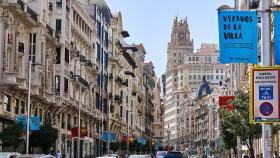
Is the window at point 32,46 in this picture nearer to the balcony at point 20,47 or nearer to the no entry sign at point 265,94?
the balcony at point 20,47

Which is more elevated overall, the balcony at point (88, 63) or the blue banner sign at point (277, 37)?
the balcony at point (88, 63)

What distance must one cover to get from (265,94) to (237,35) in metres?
1.56

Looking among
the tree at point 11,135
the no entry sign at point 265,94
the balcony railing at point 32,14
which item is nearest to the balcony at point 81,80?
the balcony railing at point 32,14

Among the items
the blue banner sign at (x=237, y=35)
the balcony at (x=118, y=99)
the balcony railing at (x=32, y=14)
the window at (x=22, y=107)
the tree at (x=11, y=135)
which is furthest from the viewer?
the balcony at (x=118, y=99)

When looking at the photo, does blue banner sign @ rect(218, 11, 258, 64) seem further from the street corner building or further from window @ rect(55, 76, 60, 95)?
window @ rect(55, 76, 60, 95)

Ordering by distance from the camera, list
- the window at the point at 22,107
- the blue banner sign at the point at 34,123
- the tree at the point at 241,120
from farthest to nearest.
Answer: the window at the point at 22,107, the blue banner sign at the point at 34,123, the tree at the point at 241,120

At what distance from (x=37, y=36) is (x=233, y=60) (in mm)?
43362

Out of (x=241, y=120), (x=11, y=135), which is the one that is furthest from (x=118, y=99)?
(x=241, y=120)

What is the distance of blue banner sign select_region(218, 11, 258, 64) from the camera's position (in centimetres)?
1562

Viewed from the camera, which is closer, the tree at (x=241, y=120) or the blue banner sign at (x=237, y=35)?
the blue banner sign at (x=237, y=35)

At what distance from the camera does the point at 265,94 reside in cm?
1531

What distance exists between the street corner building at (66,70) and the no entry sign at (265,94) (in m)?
34.9

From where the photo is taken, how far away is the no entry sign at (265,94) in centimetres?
1525

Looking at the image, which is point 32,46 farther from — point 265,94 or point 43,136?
point 265,94
